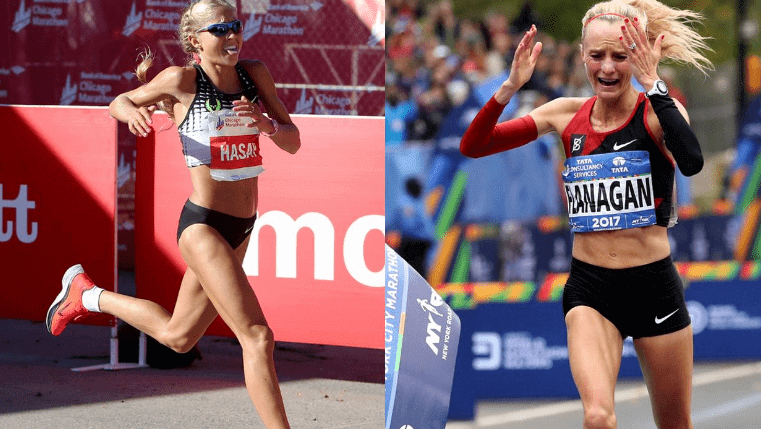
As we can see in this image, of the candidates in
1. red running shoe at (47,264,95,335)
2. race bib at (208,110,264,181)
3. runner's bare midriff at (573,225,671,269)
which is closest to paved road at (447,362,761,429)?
runner's bare midriff at (573,225,671,269)

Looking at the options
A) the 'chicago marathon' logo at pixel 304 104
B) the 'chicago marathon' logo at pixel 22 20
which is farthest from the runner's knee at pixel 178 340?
the 'chicago marathon' logo at pixel 22 20

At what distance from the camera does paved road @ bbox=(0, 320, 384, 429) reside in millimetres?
7277

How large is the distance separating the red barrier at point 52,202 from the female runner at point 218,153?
8.05 ft

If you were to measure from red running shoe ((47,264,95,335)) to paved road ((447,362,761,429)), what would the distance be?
2319mm

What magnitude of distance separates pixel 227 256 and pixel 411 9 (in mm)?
1430

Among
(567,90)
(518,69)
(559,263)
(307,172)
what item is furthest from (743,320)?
(307,172)

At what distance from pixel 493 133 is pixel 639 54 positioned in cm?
73

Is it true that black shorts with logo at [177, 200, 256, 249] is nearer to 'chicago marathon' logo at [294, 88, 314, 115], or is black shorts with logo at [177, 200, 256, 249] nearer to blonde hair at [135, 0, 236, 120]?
blonde hair at [135, 0, 236, 120]

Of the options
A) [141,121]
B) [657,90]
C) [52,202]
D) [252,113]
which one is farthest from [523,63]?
[52,202]

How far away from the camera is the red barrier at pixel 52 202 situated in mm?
8672

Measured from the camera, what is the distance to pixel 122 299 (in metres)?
6.79

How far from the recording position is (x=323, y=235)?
810 cm

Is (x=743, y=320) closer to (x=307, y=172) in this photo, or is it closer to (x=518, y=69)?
(x=518, y=69)

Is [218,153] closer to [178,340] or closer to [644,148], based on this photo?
[178,340]
